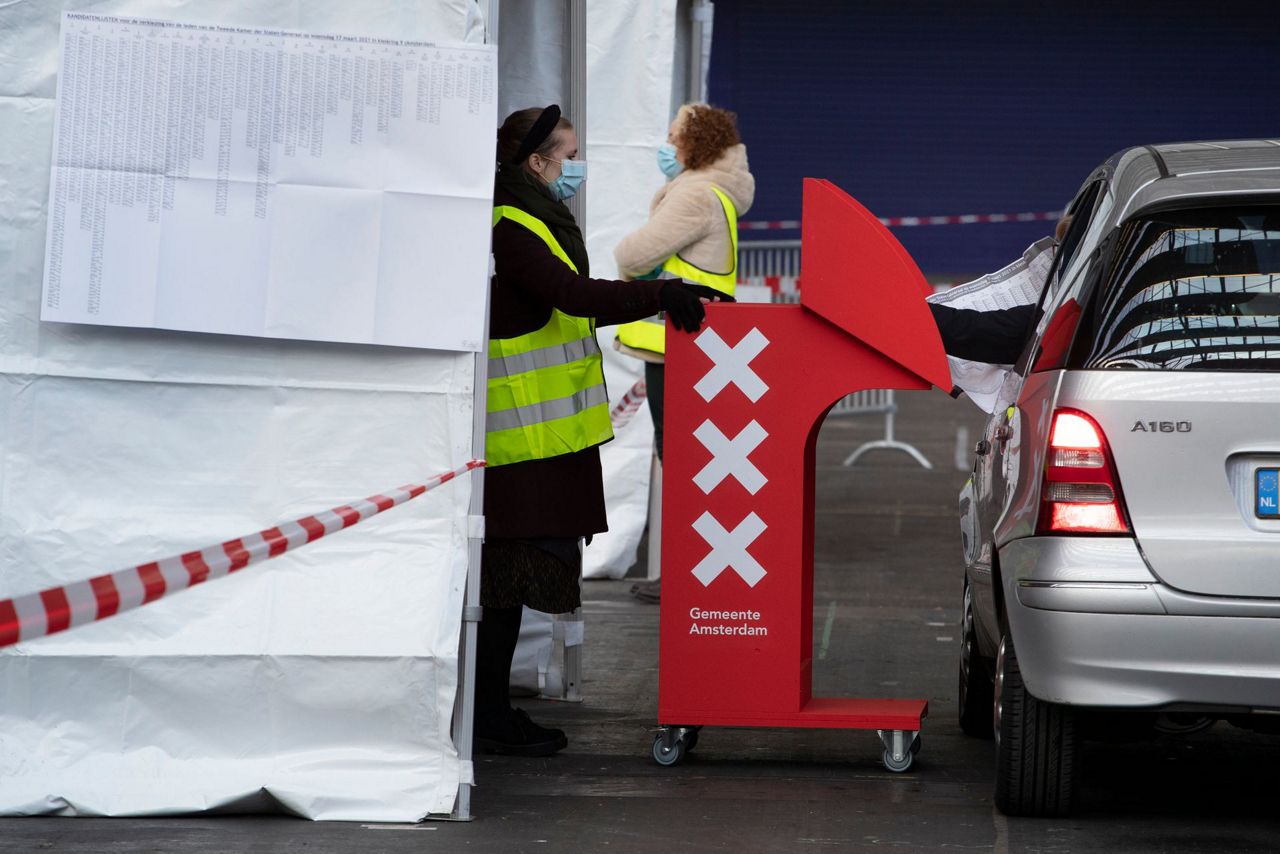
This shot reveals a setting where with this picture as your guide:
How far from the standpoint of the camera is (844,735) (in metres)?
6.08

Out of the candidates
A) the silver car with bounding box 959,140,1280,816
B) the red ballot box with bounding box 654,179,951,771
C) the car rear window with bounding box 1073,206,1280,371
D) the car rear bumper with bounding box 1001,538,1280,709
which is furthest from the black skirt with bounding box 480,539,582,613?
the car rear window with bounding box 1073,206,1280,371

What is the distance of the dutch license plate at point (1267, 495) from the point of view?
14.0 ft

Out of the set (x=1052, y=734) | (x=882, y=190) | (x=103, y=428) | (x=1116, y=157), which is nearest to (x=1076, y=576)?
(x=1052, y=734)

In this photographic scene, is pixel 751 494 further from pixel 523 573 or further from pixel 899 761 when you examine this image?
pixel 899 761

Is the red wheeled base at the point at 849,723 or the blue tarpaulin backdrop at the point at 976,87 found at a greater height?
the blue tarpaulin backdrop at the point at 976,87

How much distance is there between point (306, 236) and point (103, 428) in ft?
2.45

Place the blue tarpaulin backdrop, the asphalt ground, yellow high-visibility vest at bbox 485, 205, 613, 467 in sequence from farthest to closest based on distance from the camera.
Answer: the blue tarpaulin backdrop < yellow high-visibility vest at bbox 485, 205, 613, 467 < the asphalt ground

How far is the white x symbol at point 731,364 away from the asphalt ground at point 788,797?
1.14 meters

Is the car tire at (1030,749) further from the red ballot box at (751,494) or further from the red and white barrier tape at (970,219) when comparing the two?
the red and white barrier tape at (970,219)

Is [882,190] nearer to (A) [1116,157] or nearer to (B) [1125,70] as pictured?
(B) [1125,70]

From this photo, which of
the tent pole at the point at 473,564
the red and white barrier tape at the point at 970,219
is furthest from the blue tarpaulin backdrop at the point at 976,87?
the tent pole at the point at 473,564

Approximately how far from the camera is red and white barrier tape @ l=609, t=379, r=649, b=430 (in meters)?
9.62

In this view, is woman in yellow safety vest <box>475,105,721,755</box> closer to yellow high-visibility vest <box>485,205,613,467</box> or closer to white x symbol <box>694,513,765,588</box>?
yellow high-visibility vest <box>485,205,613,467</box>

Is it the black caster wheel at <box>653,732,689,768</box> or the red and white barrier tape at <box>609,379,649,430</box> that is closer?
the black caster wheel at <box>653,732,689,768</box>
